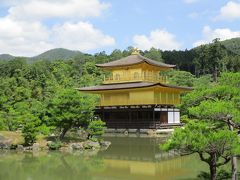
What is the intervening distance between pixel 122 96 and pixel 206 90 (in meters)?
27.4

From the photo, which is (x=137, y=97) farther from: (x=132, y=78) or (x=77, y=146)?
(x=77, y=146)

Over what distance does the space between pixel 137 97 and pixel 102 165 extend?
1966 cm

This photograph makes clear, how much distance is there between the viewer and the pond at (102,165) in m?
14.6

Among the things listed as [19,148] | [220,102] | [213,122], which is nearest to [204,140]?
[220,102]

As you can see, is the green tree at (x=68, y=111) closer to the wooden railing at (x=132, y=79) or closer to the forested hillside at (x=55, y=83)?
the forested hillside at (x=55, y=83)

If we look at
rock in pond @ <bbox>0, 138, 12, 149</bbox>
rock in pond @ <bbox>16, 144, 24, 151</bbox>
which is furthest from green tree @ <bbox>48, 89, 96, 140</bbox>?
rock in pond @ <bbox>0, 138, 12, 149</bbox>

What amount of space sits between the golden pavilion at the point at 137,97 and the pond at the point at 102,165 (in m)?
13.2

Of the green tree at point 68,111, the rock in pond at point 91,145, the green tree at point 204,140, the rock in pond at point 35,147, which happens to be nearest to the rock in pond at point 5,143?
the rock in pond at point 35,147

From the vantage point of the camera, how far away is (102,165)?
671 inches

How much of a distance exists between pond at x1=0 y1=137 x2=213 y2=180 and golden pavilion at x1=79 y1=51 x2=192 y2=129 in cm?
1318

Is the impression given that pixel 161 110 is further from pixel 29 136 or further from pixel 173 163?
pixel 173 163

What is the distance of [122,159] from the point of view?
62.2ft

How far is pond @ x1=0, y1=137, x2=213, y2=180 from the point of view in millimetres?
14648

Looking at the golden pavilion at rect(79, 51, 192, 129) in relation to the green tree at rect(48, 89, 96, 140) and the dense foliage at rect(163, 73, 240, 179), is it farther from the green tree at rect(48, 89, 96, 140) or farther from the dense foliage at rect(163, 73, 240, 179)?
the dense foliage at rect(163, 73, 240, 179)
